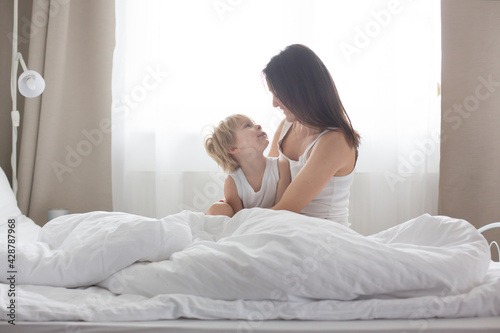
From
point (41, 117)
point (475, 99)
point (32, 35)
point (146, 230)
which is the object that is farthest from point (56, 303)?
point (475, 99)

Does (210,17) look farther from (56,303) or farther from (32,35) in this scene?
(56,303)

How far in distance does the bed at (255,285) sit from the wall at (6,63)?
213 cm

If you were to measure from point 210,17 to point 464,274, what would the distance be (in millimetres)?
2326

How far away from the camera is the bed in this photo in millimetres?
877

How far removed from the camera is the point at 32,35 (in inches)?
110

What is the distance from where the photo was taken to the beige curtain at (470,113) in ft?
9.06

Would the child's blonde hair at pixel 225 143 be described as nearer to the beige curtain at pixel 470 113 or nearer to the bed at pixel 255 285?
the bed at pixel 255 285

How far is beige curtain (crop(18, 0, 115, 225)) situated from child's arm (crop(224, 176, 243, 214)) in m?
1.31

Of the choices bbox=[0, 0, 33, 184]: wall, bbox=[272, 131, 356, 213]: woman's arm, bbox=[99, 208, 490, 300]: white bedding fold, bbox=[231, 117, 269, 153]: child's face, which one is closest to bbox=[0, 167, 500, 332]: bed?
bbox=[99, 208, 490, 300]: white bedding fold

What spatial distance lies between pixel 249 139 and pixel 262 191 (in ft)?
0.70

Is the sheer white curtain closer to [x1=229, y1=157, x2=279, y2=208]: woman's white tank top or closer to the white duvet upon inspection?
[x1=229, y1=157, x2=279, y2=208]: woman's white tank top

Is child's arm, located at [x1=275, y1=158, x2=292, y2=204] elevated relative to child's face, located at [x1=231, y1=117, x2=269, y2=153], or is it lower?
lower

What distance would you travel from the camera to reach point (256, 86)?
9.35 feet

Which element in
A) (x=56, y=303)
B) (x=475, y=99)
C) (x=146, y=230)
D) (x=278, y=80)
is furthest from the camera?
(x=475, y=99)
